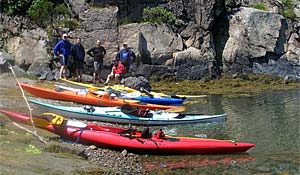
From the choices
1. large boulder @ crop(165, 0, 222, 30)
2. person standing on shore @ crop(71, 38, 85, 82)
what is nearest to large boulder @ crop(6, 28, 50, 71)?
person standing on shore @ crop(71, 38, 85, 82)

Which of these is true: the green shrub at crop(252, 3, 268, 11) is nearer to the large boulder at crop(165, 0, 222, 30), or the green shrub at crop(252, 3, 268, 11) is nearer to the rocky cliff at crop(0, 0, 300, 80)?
the rocky cliff at crop(0, 0, 300, 80)

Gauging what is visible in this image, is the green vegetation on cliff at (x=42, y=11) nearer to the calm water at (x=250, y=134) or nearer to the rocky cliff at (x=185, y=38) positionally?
the rocky cliff at (x=185, y=38)

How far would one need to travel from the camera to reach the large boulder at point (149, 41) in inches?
982

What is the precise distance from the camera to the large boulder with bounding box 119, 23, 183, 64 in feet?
81.9

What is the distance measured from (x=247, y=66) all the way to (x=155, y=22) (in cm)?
528

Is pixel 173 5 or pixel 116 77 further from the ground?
pixel 173 5

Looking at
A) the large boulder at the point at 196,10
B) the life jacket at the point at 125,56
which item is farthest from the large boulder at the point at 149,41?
the life jacket at the point at 125,56

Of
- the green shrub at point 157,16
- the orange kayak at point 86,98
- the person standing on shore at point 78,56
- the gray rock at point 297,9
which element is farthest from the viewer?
the gray rock at point 297,9

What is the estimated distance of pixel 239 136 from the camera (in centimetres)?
1291

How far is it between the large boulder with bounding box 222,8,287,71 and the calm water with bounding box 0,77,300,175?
22.4 ft

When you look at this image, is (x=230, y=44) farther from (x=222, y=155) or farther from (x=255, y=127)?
(x=222, y=155)

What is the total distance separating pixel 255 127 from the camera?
46.4 ft

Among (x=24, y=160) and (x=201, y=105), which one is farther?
(x=201, y=105)

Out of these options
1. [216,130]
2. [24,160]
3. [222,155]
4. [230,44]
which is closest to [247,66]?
[230,44]
